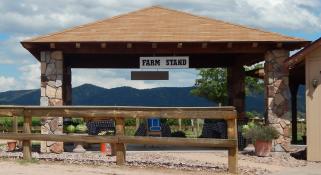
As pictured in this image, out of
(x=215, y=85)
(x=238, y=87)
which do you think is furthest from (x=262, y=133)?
(x=215, y=85)

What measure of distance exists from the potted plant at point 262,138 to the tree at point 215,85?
2311 centimetres

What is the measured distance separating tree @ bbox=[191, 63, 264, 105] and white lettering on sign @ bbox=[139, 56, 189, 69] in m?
22.2

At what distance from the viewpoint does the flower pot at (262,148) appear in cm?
1404

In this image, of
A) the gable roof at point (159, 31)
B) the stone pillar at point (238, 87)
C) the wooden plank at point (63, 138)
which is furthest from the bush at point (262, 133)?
the wooden plank at point (63, 138)

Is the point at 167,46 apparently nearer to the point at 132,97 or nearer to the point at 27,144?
the point at 27,144

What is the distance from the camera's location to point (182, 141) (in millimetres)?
10359

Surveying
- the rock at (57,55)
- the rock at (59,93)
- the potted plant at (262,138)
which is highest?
the rock at (57,55)

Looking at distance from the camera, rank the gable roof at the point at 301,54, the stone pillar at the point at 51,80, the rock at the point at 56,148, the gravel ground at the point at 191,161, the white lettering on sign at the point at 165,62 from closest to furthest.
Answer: the gravel ground at the point at 191,161
the gable roof at the point at 301,54
the rock at the point at 56,148
the stone pillar at the point at 51,80
the white lettering on sign at the point at 165,62

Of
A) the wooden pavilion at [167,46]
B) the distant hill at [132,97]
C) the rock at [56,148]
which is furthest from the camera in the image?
the distant hill at [132,97]

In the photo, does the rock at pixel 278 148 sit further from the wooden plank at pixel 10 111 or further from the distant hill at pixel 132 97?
the distant hill at pixel 132 97

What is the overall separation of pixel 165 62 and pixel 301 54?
376cm

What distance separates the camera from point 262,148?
14.1 m

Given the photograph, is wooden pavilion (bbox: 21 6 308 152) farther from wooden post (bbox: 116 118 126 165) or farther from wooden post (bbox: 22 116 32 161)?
wooden post (bbox: 116 118 126 165)

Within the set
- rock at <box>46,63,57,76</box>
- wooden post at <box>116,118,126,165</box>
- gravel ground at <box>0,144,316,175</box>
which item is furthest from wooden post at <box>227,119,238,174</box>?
rock at <box>46,63,57,76</box>
